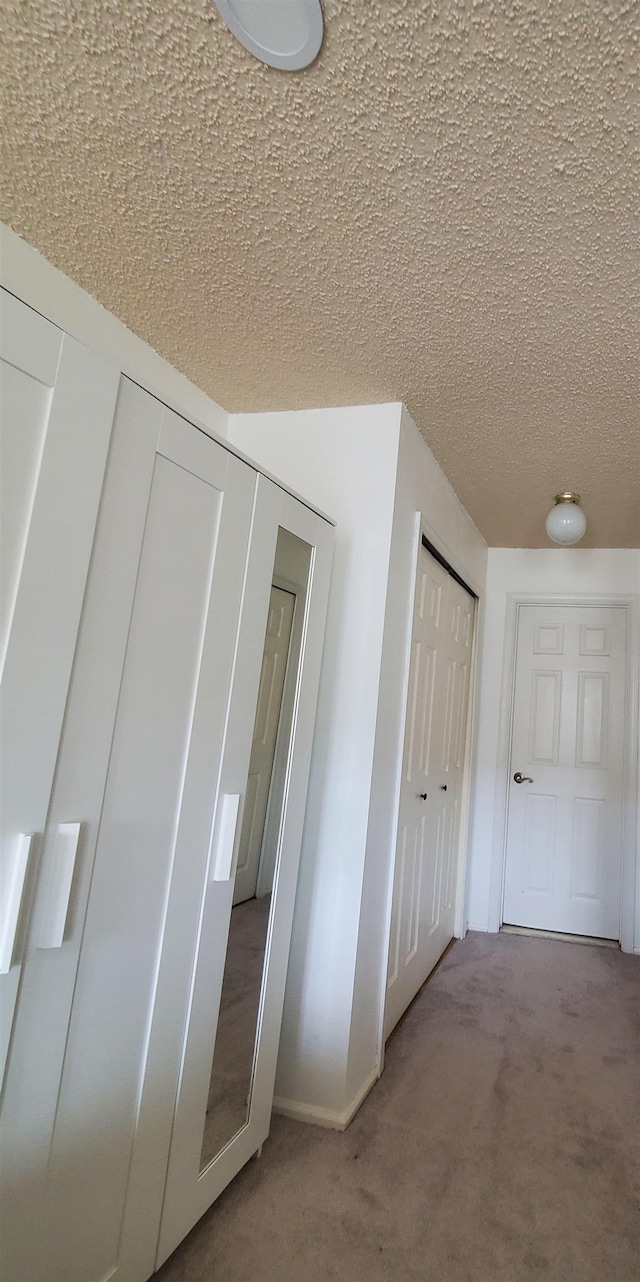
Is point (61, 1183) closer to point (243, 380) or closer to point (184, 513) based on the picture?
point (184, 513)

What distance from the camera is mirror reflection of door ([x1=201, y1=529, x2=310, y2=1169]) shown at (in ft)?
5.24

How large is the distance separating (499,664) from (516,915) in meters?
1.54

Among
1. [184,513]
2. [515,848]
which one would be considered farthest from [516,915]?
[184,513]

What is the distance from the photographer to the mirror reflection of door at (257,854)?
160 cm

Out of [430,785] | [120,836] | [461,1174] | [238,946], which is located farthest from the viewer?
[430,785]

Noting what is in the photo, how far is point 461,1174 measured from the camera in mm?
1827

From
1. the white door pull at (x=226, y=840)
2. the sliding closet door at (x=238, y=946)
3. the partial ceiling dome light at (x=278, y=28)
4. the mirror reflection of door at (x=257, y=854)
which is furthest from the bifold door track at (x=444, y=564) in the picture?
the partial ceiling dome light at (x=278, y=28)

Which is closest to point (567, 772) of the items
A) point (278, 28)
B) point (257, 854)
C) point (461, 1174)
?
point (461, 1174)

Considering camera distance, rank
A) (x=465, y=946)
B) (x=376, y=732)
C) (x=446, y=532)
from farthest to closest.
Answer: (x=465, y=946), (x=446, y=532), (x=376, y=732)

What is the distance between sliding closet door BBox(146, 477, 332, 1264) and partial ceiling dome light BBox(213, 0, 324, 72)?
825 mm

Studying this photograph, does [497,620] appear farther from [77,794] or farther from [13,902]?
[13,902]

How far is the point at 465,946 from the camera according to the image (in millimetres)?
3611

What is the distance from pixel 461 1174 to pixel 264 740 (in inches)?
53.8

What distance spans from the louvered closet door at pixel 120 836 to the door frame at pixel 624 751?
2886 mm
